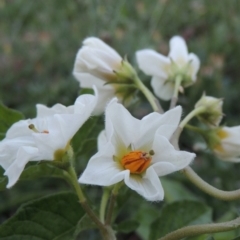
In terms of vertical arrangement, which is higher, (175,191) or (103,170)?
(103,170)

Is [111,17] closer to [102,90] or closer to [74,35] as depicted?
[74,35]

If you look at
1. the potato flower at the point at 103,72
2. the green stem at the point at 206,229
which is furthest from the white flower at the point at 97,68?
the green stem at the point at 206,229

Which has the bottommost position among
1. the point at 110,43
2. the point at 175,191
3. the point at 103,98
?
the point at 175,191

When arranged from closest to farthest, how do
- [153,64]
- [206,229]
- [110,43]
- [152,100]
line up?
[206,229], [152,100], [153,64], [110,43]

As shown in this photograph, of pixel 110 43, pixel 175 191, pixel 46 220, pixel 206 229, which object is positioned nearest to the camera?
pixel 206 229

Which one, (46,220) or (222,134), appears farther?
(222,134)

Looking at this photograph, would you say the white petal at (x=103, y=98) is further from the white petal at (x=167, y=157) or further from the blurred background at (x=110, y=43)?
the blurred background at (x=110, y=43)

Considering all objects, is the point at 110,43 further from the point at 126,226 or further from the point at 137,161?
the point at 137,161

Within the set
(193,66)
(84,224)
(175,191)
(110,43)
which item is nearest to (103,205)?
(84,224)
